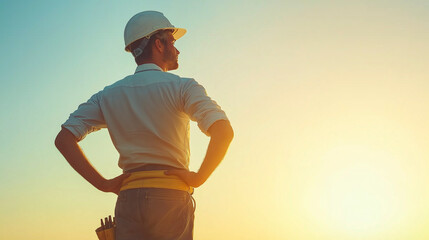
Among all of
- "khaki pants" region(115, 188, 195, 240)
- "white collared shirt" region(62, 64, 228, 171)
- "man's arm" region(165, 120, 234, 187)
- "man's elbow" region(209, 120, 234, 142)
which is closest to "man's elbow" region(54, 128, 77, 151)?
"white collared shirt" region(62, 64, 228, 171)

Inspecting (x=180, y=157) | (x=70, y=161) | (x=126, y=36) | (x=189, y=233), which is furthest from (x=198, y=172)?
(x=126, y=36)

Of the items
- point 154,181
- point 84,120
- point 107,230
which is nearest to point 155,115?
point 154,181

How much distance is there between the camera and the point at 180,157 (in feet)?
14.2

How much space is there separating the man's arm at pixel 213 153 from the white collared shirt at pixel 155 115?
0.23 feet

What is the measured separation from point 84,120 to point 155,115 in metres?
0.82

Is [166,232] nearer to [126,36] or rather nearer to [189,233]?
[189,233]

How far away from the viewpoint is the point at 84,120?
4.76 meters

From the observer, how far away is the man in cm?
415

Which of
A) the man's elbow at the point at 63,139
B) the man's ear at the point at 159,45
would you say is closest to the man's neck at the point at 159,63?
the man's ear at the point at 159,45

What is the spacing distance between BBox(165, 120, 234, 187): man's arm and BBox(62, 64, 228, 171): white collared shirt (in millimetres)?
70

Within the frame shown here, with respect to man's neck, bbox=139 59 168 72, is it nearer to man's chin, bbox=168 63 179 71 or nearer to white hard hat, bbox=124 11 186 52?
man's chin, bbox=168 63 179 71

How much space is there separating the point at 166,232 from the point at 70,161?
1.23m

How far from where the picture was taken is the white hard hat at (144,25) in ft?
16.0

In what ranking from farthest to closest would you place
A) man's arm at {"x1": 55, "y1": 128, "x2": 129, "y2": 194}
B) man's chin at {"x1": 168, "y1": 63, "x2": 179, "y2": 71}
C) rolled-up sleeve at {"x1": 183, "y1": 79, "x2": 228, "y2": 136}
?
man's chin at {"x1": 168, "y1": 63, "x2": 179, "y2": 71}
man's arm at {"x1": 55, "y1": 128, "x2": 129, "y2": 194}
rolled-up sleeve at {"x1": 183, "y1": 79, "x2": 228, "y2": 136}
